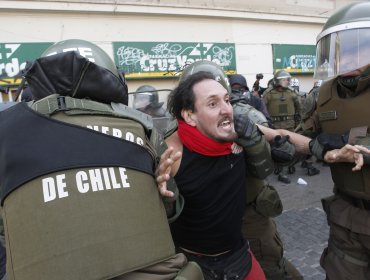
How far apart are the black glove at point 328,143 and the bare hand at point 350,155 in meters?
0.09

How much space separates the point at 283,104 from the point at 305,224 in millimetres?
3638

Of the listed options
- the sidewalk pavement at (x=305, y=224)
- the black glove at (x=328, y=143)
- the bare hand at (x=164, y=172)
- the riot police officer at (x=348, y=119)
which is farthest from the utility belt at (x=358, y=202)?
the bare hand at (x=164, y=172)

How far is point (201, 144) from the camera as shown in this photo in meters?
1.75

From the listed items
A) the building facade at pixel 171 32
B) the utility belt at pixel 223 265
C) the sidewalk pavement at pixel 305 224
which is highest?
the building facade at pixel 171 32

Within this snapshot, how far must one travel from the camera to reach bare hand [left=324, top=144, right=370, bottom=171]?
5.55ft

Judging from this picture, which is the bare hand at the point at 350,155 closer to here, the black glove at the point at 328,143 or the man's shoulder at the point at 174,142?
the black glove at the point at 328,143

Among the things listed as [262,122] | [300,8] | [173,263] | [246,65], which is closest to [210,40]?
[246,65]

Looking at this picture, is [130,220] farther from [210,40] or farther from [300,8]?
[300,8]

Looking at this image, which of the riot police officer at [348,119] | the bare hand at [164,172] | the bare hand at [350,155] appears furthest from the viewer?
the riot police officer at [348,119]

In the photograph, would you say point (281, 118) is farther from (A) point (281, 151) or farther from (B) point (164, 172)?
(B) point (164, 172)

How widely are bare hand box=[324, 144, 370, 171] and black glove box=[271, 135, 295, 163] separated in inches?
8.1

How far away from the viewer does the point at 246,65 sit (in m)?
10.8

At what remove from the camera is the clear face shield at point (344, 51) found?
1949 mm

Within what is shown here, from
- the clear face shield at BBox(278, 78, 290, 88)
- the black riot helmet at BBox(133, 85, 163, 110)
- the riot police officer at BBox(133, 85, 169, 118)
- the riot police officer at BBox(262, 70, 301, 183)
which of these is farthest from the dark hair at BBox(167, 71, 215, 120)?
the clear face shield at BBox(278, 78, 290, 88)
